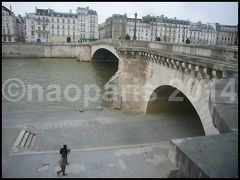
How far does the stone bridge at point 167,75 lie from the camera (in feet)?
32.5

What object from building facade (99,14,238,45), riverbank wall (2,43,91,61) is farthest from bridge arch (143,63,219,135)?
building facade (99,14,238,45)

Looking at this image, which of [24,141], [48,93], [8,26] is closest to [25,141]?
[24,141]

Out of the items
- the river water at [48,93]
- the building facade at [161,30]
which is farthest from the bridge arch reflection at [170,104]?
the building facade at [161,30]

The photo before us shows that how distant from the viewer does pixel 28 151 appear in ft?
39.7

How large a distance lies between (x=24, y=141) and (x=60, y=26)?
74526 millimetres

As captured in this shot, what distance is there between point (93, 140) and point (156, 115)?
6.28m

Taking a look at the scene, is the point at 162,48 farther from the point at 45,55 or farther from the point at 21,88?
the point at 45,55

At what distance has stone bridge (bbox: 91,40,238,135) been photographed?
32.5 ft

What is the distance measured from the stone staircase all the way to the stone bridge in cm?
722

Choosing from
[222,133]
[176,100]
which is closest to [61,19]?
[176,100]

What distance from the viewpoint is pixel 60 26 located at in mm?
81688

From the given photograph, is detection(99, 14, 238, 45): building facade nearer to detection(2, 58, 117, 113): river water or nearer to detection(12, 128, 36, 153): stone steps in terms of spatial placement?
detection(2, 58, 117, 113): river water

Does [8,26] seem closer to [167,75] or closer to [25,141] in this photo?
[25,141]

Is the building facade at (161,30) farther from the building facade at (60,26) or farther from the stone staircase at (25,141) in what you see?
the stone staircase at (25,141)
